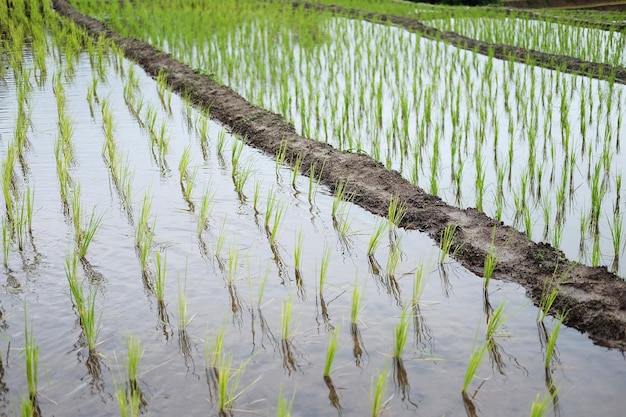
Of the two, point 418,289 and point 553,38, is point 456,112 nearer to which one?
point 418,289

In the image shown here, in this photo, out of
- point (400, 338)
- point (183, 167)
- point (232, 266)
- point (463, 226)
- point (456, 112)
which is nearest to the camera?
point (400, 338)

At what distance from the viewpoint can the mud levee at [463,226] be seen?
2701 mm

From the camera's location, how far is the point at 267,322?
275 cm

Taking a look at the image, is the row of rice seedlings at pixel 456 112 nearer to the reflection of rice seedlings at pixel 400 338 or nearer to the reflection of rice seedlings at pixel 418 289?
the reflection of rice seedlings at pixel 418 289

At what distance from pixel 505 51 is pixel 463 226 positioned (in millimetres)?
4905

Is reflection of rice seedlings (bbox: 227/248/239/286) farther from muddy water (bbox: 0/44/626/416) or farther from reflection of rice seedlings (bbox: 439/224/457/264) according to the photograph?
reflection of rice seedlings (bbox: 439/224/457/264)

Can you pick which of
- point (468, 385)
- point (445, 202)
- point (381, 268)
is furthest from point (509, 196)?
point (468, 385)

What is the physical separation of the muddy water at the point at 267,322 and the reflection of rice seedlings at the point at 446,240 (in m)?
0.04

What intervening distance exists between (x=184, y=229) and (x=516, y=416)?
1982 mm

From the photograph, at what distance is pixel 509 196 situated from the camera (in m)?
3.96

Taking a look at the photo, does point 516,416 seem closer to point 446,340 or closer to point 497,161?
point 446,340

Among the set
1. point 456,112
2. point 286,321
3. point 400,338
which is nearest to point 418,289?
point 400,338

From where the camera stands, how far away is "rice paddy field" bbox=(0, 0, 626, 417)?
7.62ft

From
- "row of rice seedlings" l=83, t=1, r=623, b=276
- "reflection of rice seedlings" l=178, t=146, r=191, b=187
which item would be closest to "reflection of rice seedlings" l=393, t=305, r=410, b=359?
"row of rice seedlings" l=83, t=1, r=623, b=276
